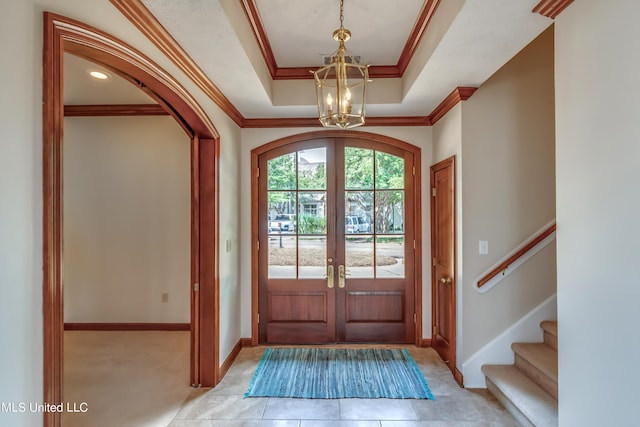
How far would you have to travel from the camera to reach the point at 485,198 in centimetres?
283

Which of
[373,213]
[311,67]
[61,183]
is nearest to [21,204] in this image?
[61,183]

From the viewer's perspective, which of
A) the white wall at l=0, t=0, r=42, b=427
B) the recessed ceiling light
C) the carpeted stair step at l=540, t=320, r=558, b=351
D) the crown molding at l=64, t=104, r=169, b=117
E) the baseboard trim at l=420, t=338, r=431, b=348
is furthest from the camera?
the crown molding at l=64, t=104, r=169, b=117

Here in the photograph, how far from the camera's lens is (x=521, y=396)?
2357 mm

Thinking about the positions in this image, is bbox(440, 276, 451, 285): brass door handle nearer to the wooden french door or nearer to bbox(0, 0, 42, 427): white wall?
the wooden french door

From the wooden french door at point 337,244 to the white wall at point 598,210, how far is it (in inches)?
86.7

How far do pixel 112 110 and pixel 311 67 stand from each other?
2.72 m

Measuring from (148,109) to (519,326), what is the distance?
4.70 m

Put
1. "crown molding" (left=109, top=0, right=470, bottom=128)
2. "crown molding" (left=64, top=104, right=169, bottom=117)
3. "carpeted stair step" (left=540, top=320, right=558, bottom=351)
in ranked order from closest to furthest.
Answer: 1. "crown molding" (left=109, top=0, right=470, bottom=128)
2. "carpeted stair step" (left=540, top=320, right=558, bottom=351)
3. "crown molding" (left=64, top=104, right=169, bottom=117)

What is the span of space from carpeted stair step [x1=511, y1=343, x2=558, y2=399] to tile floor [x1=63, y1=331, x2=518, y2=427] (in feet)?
1.17

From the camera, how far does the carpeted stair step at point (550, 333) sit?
262 centimetres

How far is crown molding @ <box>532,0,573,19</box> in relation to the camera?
4.97 feet

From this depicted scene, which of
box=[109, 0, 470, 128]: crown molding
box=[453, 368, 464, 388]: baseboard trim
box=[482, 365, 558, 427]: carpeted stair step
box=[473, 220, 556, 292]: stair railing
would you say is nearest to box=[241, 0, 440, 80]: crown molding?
box=[109, 0, 470, 128]: crown molding

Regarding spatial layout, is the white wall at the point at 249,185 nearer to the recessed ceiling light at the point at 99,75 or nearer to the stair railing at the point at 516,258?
the stair railing at the point at 516,258

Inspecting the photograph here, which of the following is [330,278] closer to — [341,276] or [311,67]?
[341,276]
